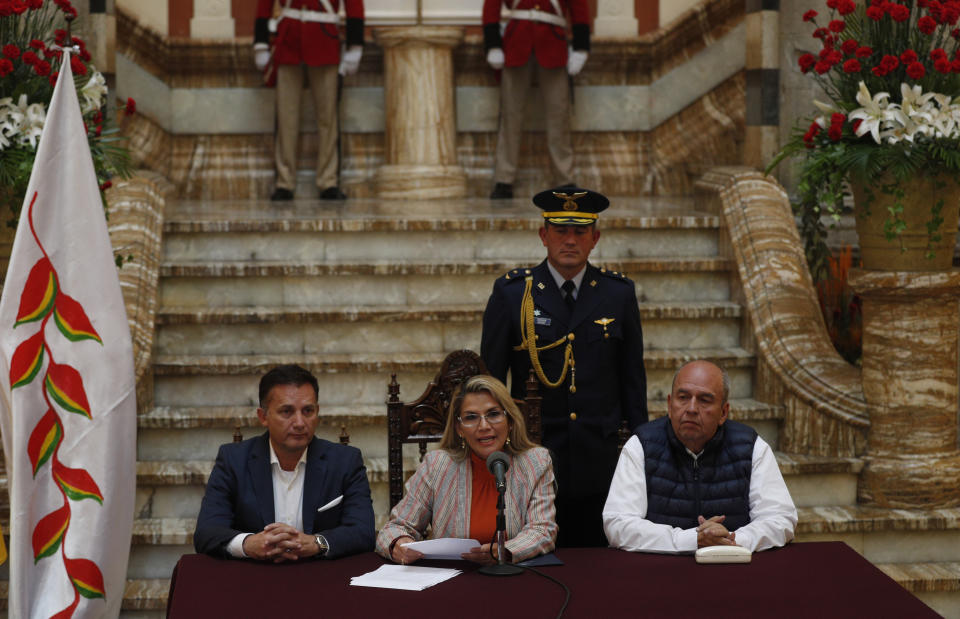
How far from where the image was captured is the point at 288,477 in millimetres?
4039

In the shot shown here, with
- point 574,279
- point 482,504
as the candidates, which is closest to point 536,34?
point 574,279

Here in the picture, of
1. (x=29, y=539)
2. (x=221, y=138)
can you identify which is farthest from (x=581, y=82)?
(x=29, y=539)

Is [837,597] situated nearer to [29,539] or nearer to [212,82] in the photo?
[29,539]

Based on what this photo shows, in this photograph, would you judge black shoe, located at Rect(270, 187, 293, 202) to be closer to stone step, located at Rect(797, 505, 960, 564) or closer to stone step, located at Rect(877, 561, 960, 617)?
stone step, located at Rect(797, 505, 960, 564)

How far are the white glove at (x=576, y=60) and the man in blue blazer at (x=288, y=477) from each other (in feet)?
18.6

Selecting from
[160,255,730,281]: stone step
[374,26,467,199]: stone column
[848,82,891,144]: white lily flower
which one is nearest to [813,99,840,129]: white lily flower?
[848,82,891,144]: white lily flower

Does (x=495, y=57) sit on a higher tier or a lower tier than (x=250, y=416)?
higher

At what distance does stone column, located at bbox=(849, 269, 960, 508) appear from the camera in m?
5.57

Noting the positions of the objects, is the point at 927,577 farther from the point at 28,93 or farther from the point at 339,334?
the point at 28,93

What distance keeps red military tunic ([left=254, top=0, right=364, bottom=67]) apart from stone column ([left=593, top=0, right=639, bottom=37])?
6.58ft

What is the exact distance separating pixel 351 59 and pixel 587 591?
649 cm

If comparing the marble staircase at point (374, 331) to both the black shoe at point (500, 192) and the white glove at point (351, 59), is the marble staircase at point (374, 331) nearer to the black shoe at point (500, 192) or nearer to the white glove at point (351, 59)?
the black shoe at point (500, 192)

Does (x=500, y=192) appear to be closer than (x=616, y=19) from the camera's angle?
Yes

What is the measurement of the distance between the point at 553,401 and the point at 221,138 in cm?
596
